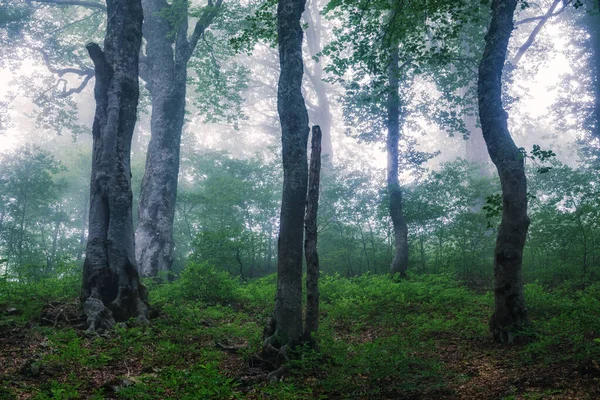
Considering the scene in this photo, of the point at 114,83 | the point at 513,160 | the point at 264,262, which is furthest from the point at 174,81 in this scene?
the point at 513,160

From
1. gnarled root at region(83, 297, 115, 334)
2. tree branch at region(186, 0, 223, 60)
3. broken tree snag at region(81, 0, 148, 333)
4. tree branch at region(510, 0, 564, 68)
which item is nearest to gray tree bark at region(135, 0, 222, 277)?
tree branch at region(186, 0, 223, 60)

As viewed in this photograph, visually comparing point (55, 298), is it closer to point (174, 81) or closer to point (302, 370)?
point (302, 370)

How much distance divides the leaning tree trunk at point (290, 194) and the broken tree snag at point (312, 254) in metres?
0.29

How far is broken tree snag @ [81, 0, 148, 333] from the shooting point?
8061mm

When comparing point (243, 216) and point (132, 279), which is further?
point (243, 216)

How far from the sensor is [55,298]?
29.1 feet

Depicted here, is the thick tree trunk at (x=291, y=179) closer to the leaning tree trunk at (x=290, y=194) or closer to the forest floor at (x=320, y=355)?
the leaning tree trunk at (x=290, y=194)

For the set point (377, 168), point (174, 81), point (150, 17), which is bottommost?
point (377, 168)

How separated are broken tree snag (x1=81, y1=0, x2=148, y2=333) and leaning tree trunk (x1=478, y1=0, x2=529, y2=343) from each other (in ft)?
19.9

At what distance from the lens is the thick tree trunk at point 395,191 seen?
599 inches

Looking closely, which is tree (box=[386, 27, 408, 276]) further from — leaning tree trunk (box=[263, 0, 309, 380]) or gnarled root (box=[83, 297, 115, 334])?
gnarled root (box=[83, 297, 115, 334])

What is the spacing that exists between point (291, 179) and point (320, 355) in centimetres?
266

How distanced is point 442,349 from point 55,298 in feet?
24.4

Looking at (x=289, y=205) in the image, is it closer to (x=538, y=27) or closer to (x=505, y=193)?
(x=505, y=193)
